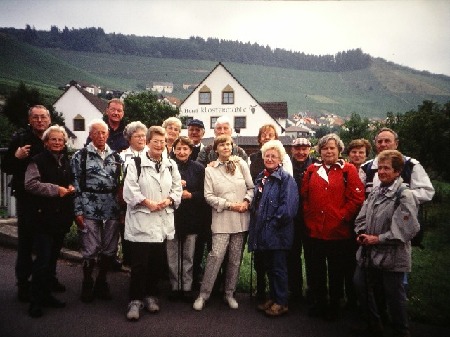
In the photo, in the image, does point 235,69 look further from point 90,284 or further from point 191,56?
point 90,284

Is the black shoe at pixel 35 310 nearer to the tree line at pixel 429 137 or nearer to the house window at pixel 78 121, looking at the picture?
the tree line at pixel 429 137

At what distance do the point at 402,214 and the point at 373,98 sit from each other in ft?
425

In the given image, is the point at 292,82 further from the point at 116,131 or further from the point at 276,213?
the point at 276,213

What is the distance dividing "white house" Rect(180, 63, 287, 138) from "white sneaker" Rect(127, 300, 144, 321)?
33.0m

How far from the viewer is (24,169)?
3.87m

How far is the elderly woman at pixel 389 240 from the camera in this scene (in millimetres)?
3168

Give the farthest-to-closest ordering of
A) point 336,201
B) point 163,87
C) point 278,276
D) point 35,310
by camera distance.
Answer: point 163,87, point 278,276, point 336,201, point 35,310

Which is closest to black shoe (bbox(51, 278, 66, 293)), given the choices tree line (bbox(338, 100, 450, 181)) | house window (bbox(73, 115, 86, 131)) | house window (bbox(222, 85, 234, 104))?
tree line (bbox(338, 100, 450, 181))

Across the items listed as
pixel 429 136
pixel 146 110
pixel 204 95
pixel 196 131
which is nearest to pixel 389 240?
pixel 196 131

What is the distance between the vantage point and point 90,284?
13.3 feet

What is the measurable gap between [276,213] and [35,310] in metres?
2.66

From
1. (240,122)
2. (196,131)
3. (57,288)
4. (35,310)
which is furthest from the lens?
(240,122)

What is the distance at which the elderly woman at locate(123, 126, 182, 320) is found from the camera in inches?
148

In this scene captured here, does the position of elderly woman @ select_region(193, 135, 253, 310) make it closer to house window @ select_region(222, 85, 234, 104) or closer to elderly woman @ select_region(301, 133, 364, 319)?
elderly woman @ select_region(301, 133, 364, 319)
